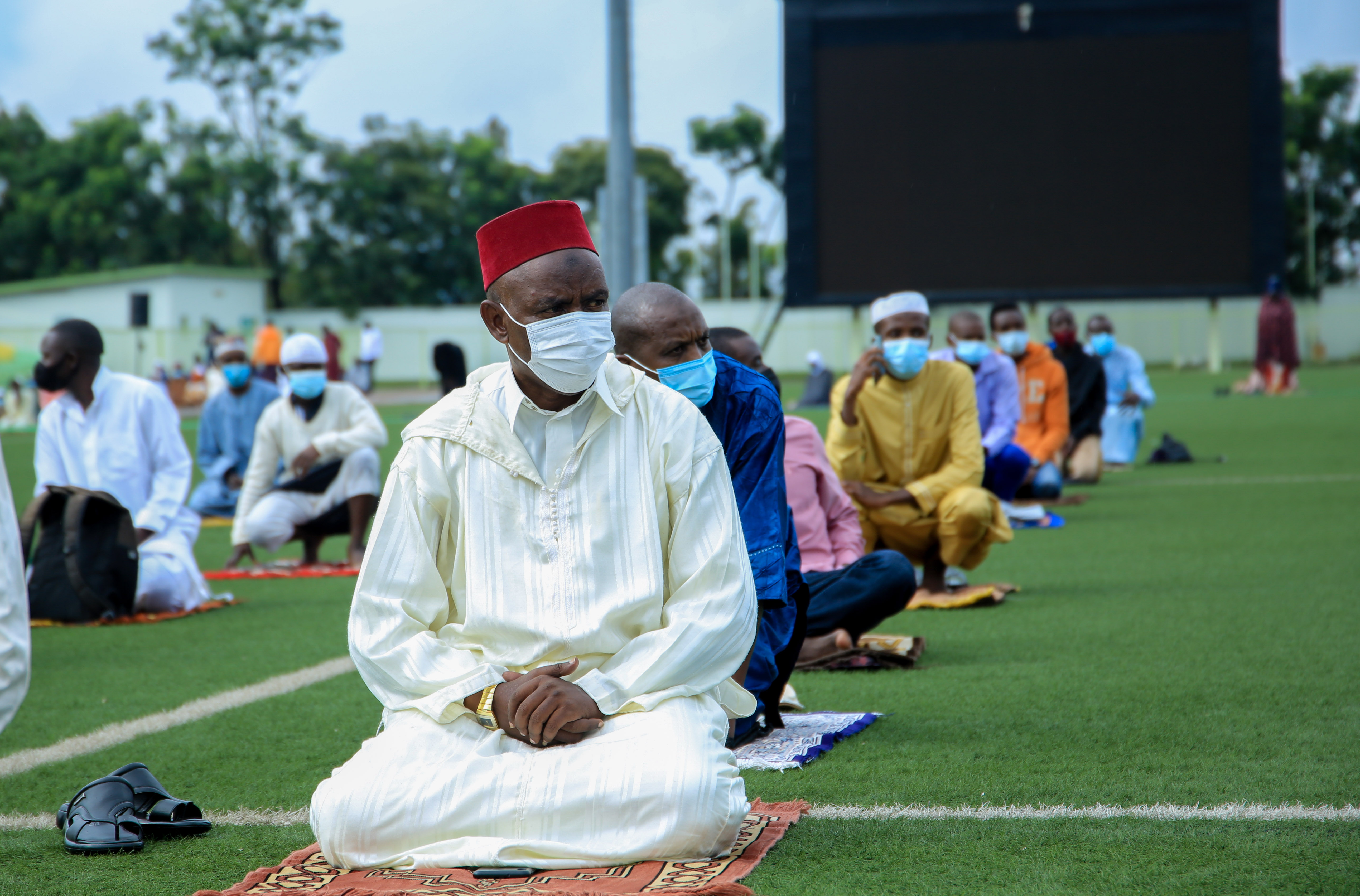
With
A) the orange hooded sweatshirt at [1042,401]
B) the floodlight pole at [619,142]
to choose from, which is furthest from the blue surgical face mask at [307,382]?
the orange hooded sweatshirt at [1042,401]

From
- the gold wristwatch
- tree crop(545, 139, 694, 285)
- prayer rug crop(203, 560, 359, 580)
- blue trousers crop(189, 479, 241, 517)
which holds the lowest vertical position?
prayer rug crop(203, 560, 359, 580)

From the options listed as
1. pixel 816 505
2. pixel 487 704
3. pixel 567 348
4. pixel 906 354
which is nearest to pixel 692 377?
pixel 567 348

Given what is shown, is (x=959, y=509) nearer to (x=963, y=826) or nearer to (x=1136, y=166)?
(x=963, y=826)

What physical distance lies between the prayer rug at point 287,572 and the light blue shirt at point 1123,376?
844 centimetres

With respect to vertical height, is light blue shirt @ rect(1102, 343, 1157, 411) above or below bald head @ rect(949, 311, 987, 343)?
below

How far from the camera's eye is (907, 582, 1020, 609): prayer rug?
22.4 feet

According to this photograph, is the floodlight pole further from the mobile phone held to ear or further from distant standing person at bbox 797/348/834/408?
distant standing person at bbox 797/348/834/408

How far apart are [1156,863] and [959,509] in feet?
11.7

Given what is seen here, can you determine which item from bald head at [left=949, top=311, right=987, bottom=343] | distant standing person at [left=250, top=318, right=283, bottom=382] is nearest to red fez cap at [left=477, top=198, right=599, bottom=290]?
bald head at [left=949, top=311, right=987, bottom=343]

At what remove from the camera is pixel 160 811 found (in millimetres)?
3424

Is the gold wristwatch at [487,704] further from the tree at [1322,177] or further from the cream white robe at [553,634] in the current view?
the tree at [1322,177]

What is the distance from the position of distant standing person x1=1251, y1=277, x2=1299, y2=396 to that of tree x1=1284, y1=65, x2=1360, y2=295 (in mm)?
19568

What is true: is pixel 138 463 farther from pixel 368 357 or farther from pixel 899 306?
pixel 368 357

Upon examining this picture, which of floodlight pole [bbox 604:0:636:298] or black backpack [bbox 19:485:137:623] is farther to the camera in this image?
floodlight pole [bbox 604:0:636:298]
